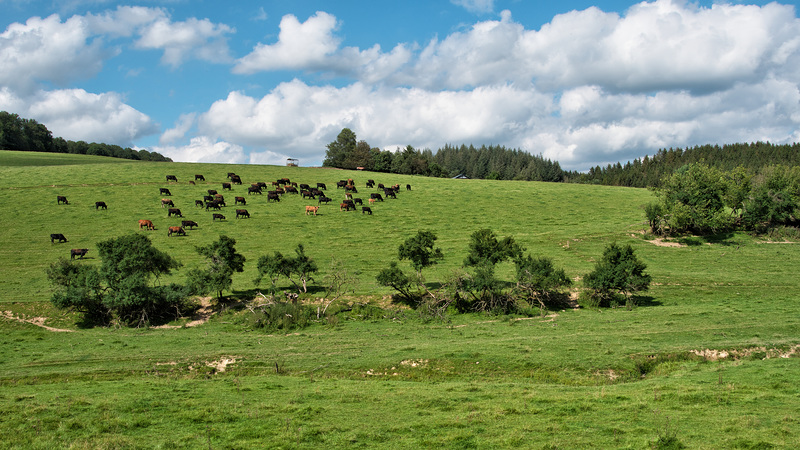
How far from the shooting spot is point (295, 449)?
1164cm

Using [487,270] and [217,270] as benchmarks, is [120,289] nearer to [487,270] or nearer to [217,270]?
[217,270]

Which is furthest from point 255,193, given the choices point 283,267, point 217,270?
point 283,267

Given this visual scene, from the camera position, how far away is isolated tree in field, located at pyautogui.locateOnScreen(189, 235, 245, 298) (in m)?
29.3

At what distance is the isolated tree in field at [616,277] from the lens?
98.6ft

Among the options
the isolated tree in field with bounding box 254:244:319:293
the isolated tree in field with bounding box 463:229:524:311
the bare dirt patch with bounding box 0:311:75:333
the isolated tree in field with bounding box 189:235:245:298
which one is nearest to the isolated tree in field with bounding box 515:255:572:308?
the isolated tree in field with bounding box 463:229:524:311

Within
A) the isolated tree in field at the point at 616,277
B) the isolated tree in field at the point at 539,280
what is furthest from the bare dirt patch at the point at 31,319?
the isolated tree in field at the point at 616,277

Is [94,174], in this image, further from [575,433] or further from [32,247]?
[575,433]

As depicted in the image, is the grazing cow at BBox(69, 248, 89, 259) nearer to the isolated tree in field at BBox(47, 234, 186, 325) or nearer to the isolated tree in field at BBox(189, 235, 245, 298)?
the isolated tree in field at BBox(47, 234, 186, 325)

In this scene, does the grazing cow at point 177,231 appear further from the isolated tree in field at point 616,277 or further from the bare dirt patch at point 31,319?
the isolated tree in field at point 616,277

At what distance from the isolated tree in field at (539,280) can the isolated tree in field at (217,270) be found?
18311 millimetres

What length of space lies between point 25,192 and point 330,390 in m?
60.4

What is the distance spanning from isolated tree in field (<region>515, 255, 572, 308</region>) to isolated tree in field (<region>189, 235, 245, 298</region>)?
18.3m

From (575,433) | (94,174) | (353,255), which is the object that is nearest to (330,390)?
(575,433)

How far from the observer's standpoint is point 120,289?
27922 mm
